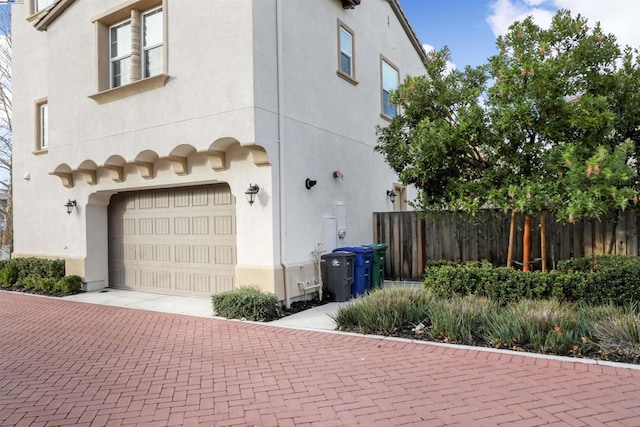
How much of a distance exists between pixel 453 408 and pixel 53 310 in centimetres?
872

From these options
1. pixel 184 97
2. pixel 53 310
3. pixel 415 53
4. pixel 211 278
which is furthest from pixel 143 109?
pixel 415 53

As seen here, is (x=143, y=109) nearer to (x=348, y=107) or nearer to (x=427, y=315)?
(x=348, y=107)

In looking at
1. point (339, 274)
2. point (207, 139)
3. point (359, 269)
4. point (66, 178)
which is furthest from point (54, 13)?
point (359, 269)

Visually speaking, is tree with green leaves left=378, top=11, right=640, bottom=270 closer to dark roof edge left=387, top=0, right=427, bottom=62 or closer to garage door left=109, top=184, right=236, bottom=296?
garage door left=109, top=184, right=236, bottom=296

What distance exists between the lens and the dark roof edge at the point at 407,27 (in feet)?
46.5

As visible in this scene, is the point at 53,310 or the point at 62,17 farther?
the point at 62,17

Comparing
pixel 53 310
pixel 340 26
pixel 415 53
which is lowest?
pixel 53 310

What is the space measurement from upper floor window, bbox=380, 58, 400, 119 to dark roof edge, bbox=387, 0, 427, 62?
6.55 feet

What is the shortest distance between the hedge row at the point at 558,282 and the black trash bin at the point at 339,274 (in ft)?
6.06

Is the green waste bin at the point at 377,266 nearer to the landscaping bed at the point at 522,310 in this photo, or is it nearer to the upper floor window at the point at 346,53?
the landscaping bed at the point at 522,310

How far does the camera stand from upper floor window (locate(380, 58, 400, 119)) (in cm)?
1331

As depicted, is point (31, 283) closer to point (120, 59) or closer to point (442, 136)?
point (120, 59)

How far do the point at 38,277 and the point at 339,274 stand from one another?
8860 mm

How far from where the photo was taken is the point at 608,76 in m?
7.70
